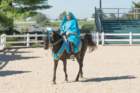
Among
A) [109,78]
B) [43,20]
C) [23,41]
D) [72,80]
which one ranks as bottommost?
[43,20]

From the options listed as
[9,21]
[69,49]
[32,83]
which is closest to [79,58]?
[69,49]

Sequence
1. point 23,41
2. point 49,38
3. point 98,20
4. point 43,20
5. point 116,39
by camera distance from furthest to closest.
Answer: point 43,20 < point 98,20 < point 116,39 < point 23,41 < point 49,38

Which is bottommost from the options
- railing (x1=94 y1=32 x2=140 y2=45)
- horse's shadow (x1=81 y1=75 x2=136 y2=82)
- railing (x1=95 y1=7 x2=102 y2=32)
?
railing (x1=94 y1=32 x2=140 y2=45)

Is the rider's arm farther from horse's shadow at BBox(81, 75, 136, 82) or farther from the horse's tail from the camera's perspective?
horse's shadow at BBox(81, 75, 136, 82)

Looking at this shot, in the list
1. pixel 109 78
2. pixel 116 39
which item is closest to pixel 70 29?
pixel 109 78

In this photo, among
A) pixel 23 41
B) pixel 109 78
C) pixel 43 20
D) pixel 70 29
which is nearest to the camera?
pixel 70 29

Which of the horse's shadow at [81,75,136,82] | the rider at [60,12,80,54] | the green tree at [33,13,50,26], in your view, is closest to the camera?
the rider at [60,12,80,54]

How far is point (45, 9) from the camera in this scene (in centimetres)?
4416

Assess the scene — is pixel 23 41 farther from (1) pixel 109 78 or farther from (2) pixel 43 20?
(2) pixel 43 20

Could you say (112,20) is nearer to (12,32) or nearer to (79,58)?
(12,32)

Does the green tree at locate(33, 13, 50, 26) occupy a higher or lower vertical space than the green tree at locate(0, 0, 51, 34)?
lower

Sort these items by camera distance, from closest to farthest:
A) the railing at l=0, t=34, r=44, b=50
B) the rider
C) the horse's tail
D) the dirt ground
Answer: the dirt ground, the rider, the horse's tail, the railing at l=0, t=34, r=44, b=50

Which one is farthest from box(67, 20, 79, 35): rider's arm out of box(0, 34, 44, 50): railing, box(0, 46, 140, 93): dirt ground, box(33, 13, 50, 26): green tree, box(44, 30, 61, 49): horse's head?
box(33, 13, 50, 26): green tree

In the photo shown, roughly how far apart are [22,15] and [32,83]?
1108 inches
